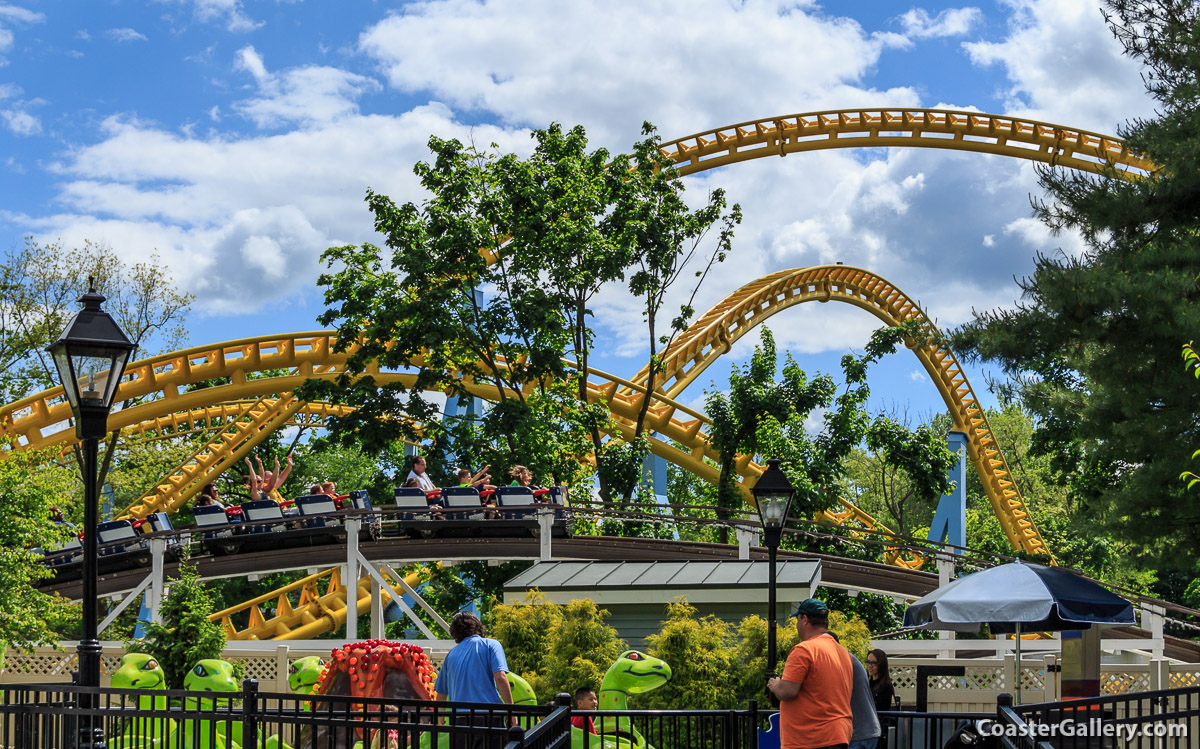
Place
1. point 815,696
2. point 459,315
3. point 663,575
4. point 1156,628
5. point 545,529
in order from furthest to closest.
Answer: point 459,315
point 545,529
point 1156,628
point 663,575
point 815,696

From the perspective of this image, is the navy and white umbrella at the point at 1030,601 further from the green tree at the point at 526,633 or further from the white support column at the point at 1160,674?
the green tree at the point at 526,633

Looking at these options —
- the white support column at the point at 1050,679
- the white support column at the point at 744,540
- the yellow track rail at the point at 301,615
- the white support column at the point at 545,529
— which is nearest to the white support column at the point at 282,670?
the white support column at the point at 545,529

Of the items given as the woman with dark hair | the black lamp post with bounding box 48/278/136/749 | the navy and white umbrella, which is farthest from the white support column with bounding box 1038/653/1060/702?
the black lamp post with bounding box 48/278/136/749

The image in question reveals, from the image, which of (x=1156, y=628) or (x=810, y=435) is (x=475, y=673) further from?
(x=810, y=435)

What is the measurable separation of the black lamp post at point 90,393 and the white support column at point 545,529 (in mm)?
9902

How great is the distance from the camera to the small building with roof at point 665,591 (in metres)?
13.5

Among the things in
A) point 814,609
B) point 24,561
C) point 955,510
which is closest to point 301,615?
point 24,561

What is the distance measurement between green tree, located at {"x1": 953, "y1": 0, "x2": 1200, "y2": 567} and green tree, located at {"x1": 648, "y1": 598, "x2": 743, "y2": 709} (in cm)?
464

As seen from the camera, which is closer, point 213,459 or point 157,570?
point 157,570

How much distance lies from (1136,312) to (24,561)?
524 inches

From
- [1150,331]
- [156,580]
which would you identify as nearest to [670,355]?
[156,580]

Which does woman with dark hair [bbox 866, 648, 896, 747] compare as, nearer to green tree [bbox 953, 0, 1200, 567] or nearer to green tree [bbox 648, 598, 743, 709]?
green tree [bbox 648, 598, 743, 709]

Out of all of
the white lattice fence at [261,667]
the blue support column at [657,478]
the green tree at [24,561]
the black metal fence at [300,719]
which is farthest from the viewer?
the blue support column at [657,478]

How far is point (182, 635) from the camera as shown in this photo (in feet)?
42.1
